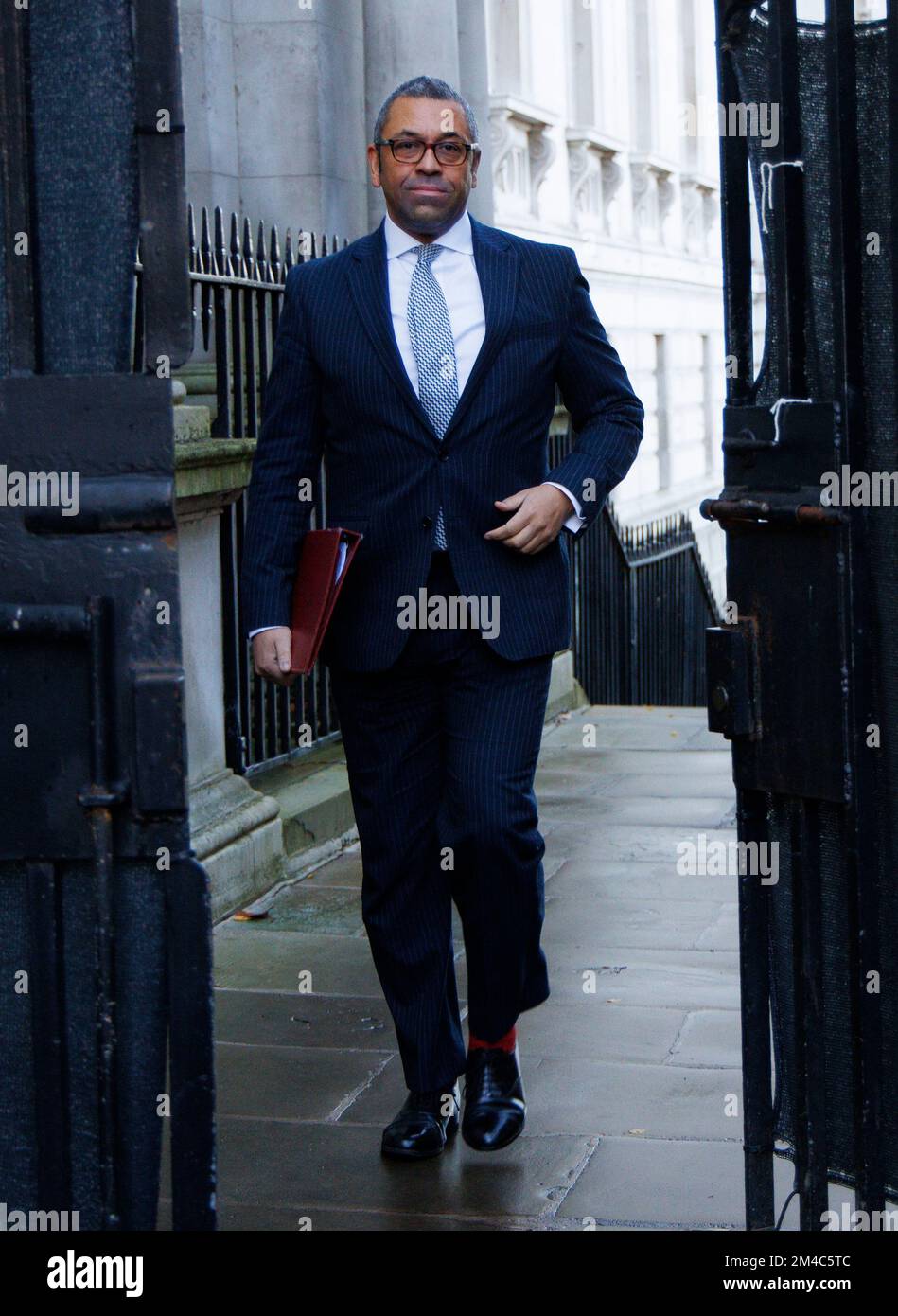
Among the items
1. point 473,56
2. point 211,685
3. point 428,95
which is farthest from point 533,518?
point 473,56

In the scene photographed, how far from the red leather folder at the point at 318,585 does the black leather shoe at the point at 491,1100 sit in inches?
38.3

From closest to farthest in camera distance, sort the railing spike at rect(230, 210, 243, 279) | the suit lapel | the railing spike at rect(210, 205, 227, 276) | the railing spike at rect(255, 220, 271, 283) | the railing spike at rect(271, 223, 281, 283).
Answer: the suit lapel, the railing spike at rect(210, 205, 227, 276), the railing spike at rect(230, 210, 243, 279), the railing spike at rect(255, 220, 271, 283), the railing spike at rect(271, 223, 281, 283)

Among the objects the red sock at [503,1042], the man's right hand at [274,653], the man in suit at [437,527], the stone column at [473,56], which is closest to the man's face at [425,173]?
the man in suit at [437,527]

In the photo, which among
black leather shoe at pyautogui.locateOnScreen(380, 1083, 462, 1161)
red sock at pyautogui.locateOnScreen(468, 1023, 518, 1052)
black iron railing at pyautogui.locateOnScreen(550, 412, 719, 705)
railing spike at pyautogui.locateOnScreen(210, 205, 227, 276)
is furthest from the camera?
black iron railing at pyautogui.locateOnScreen(550, 412, 719, 705)

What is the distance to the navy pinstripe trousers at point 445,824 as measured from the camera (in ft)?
13.1

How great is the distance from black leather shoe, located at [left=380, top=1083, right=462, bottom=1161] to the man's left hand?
1169mm

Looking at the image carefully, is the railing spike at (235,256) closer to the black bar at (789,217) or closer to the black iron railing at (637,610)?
the black iron railing at (637,610)

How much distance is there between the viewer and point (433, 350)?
13.1ft

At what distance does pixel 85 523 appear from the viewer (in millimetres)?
2227

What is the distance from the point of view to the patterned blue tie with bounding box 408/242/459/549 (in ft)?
13.1

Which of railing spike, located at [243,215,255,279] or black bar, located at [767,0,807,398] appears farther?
railing spike, located at [243,215,255,279]

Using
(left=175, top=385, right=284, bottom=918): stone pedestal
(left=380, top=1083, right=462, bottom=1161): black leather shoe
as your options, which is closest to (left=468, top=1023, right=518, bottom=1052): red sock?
(left=380, top=1083, right=462, bottom=1161): black leather shoe

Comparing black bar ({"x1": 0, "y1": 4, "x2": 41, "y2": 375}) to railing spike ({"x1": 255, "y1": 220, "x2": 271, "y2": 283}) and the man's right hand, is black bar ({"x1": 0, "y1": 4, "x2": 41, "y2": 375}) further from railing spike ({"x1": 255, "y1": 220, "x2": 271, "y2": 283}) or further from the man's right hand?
railing spike ({"x1": 255, "y1": 220, "x2": 271, "y2": 283})
